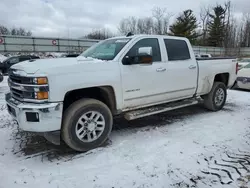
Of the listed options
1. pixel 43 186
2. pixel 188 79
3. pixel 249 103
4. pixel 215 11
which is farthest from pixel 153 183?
pixel 215 11

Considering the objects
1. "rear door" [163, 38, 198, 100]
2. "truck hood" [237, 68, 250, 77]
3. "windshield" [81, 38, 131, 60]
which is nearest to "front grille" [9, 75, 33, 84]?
"windshield" [81, 38, 131, 60]

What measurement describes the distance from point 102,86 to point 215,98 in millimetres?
3602

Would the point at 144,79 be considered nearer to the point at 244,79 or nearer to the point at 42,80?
the point at 42,80

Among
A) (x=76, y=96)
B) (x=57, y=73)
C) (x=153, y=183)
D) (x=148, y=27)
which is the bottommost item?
(x=153, y=183)

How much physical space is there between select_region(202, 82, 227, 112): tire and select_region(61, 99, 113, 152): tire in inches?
128

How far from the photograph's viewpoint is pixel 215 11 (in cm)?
5562

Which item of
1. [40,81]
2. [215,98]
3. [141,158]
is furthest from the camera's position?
[215,98]

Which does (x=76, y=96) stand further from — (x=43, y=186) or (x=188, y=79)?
(x=188, y=79)

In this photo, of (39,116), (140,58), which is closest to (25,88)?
(39,116)

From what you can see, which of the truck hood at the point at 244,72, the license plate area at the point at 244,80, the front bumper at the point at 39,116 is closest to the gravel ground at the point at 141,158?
the front bumper at the point at 39,116

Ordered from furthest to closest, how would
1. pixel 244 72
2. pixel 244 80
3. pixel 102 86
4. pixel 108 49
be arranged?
pixel 244 72 < pixel 244 80 < pixel 108 49 < pixel 102 86

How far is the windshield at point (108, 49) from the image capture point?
4.11m

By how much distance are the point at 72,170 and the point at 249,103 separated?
19.8 feet

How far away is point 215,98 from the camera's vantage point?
19.6 ft
